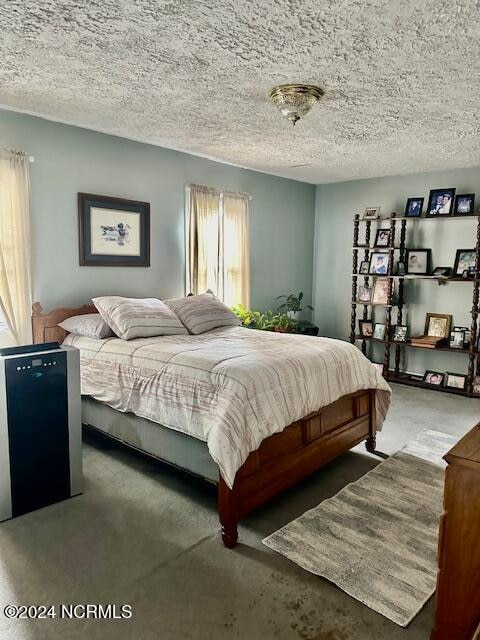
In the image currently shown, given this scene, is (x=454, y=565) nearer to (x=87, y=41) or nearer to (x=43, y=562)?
(x=43, y=562)

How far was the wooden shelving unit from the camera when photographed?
4797 mm

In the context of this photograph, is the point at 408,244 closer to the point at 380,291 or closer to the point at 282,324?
the point at 380,291

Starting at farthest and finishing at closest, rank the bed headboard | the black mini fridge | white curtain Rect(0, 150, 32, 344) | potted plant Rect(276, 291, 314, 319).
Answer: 1. potted plant Rect(276, 291, 314, 319)
2. the bed headboard
3. white curtain Rect(0, 150, 32, 344)
4. the black mini fridge

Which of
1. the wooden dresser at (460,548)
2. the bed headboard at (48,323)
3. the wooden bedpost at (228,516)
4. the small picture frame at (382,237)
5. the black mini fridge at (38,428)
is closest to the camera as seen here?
the wooden dresser at (460,548)

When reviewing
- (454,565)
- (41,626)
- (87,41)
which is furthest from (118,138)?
(454,565)

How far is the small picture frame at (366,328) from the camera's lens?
568 cm

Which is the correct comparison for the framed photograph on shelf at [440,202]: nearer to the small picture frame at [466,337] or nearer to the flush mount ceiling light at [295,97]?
the small picture frame at [466,337]

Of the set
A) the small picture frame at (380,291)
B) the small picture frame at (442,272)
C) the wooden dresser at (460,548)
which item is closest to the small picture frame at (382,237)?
the small picture frame at (380,291)

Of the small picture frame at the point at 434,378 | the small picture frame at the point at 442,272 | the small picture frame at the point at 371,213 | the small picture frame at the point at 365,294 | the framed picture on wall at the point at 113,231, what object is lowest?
the small picture frame at the point at 434,378

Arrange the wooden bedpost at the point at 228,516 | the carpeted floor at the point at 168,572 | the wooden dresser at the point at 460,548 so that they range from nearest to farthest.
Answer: the wooden dresser at the point at 460,548, the carpeted floor at the point at 168,572, the wooden bedpost at the point at 228,516

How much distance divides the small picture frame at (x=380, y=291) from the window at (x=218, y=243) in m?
1.58

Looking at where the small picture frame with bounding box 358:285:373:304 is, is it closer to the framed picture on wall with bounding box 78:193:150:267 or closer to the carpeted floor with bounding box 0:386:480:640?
the framed picture on wall with bounding box 78:193:150:267

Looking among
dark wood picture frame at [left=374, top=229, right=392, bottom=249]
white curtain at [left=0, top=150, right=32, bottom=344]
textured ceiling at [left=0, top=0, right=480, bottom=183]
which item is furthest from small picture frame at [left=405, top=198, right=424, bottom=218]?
white curtain at [left=0, top=150, right=32, bottom=344]

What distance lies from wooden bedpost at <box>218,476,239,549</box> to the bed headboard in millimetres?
2039
